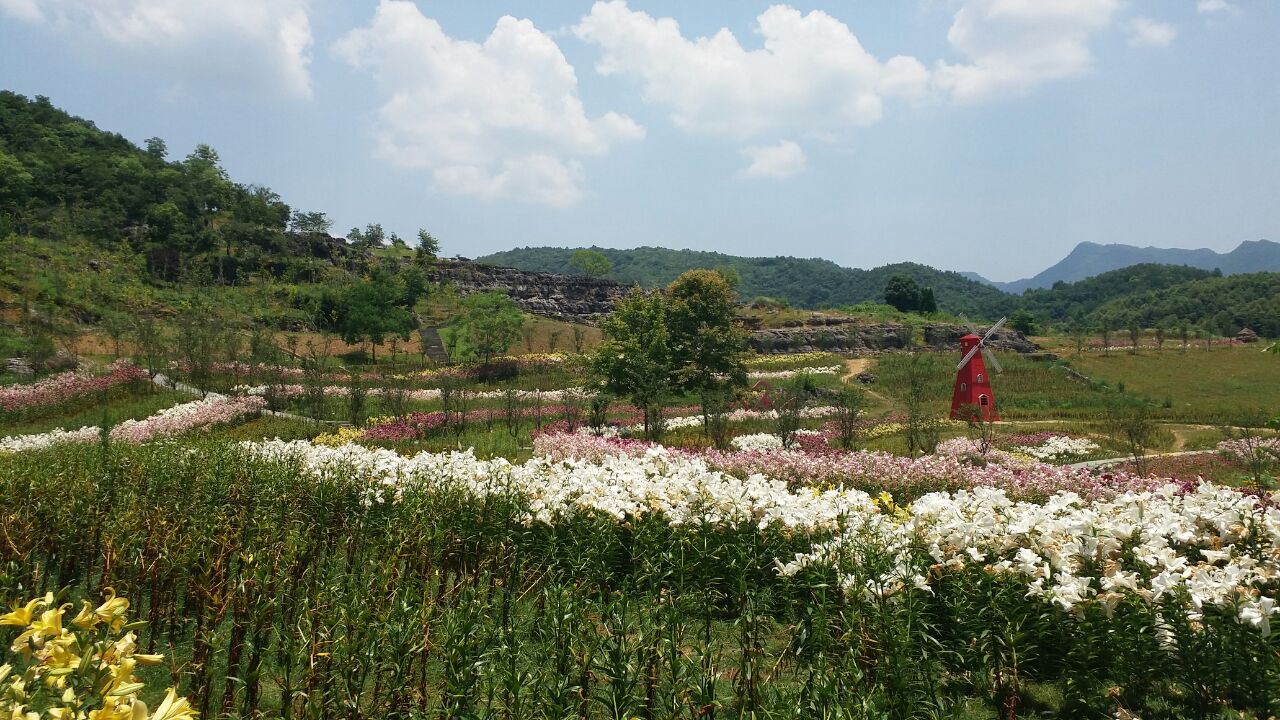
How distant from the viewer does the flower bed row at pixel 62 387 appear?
67.8ft

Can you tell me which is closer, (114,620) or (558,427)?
(114,620)

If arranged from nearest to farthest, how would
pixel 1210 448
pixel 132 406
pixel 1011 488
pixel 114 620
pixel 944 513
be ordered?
pixel 114 620 → pixel 944 513 → pixel 1011 488 → pixel 1210 448 → pixel 132 406

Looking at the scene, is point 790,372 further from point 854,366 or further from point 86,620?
point 86,620

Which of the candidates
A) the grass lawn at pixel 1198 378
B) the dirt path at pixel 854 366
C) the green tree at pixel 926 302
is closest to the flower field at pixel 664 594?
the grass lawn at pixel 1198 378

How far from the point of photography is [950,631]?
16.5 ft

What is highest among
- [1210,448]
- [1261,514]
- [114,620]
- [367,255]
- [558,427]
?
[367,255]

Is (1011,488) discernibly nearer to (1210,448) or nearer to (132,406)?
(1210,448)

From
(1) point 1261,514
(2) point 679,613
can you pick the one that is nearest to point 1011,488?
(1) point 1261,514

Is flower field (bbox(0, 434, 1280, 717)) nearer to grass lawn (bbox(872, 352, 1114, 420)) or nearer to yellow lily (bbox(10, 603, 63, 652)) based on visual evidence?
yellow lily (bbox(10, 603, 63, 652))

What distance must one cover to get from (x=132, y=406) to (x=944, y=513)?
76.8ft

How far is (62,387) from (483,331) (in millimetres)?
20164

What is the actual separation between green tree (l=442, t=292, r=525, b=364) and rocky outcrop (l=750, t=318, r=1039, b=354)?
831 inches

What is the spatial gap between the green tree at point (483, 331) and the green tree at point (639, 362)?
12696 millimetres

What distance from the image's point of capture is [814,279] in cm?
17600
